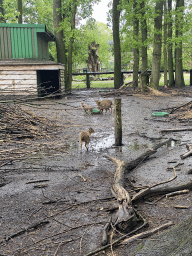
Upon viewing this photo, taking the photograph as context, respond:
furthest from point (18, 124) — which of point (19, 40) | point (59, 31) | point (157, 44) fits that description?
point (59, 31)

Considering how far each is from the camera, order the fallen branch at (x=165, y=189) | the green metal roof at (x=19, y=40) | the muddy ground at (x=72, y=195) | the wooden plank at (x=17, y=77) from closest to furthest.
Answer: the muddy ground at (x=72, y=195)
the fallen branch at (x=165, y=189)
the wooden plank at (x=17, y=77)
the green metal roof at (x=19, y=40)

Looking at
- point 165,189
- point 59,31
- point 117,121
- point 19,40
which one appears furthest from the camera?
point 59,31

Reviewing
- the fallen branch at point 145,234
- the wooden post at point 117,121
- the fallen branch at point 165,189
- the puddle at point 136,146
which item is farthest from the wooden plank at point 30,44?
the fallen branch at point 145,234

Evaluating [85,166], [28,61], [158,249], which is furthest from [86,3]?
[158,249]

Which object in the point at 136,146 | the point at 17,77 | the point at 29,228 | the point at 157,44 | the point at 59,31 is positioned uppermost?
the point at 59,31

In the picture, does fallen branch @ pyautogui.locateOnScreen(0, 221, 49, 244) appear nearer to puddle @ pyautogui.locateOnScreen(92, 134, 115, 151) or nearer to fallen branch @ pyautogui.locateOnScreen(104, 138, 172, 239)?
fallen branch @ pyautogui.locateOnScreen(104, 138, 172, 239)

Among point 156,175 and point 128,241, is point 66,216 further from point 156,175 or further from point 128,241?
point 156,175

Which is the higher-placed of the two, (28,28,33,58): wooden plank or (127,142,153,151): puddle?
(28,28,33,58): wooden plank

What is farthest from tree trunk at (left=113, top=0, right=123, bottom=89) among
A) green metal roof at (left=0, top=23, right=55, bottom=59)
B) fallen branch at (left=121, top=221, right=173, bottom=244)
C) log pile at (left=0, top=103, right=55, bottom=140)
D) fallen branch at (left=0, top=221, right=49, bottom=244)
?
fallen branch at (left=121, top=221, right=173, bottom=244)

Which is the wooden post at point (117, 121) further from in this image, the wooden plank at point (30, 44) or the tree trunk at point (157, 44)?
the wooden plank at point (30, 44)

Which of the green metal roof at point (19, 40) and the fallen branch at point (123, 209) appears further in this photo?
the green metal roof at point (19, 40)

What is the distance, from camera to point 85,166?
5.86 m

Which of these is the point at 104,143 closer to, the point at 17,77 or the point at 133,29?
the point at 17,77

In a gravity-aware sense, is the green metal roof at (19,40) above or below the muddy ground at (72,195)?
above
